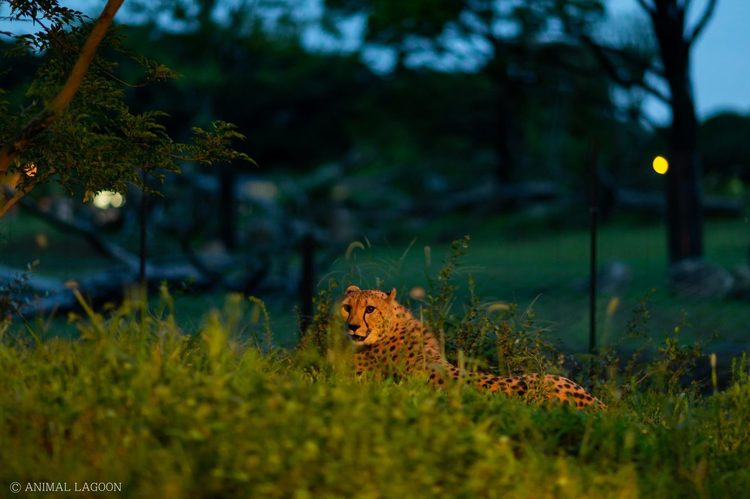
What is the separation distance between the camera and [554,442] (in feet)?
19.5

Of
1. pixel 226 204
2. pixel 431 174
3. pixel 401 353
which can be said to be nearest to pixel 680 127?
pixel 401 353

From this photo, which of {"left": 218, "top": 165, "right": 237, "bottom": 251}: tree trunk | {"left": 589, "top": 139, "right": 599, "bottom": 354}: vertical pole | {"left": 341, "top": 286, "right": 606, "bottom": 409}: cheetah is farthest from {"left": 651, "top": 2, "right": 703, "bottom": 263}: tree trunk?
{"left": 218, "top": 165, "right": 237, "bottom": 251}: tree trunk

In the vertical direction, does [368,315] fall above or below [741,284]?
above

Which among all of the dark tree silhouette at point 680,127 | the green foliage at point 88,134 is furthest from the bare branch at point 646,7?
the green foliage at point 88,134

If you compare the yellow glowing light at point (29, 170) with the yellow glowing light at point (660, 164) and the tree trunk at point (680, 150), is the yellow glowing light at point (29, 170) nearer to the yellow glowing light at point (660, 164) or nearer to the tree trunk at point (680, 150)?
the yellow glowing light at point (660, 164)

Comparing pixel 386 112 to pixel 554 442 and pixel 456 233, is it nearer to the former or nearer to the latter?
pixel 456 233

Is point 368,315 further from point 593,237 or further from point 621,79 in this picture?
point 621,79

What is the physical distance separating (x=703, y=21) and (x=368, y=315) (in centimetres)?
1408

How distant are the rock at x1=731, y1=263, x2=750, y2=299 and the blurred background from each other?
25 millimetres

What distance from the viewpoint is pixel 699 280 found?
17.9 metres

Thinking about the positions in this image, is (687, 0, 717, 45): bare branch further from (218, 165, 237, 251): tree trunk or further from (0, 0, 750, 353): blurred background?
(218, 165, 237, 251): tree trunk

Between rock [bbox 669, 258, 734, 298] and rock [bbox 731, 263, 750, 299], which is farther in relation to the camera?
rock [bbox 669, 258, 734, 298]

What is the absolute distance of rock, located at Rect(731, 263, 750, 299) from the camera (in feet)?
57.4

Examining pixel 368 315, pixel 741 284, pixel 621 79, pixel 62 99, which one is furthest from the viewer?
pixel 621 79
